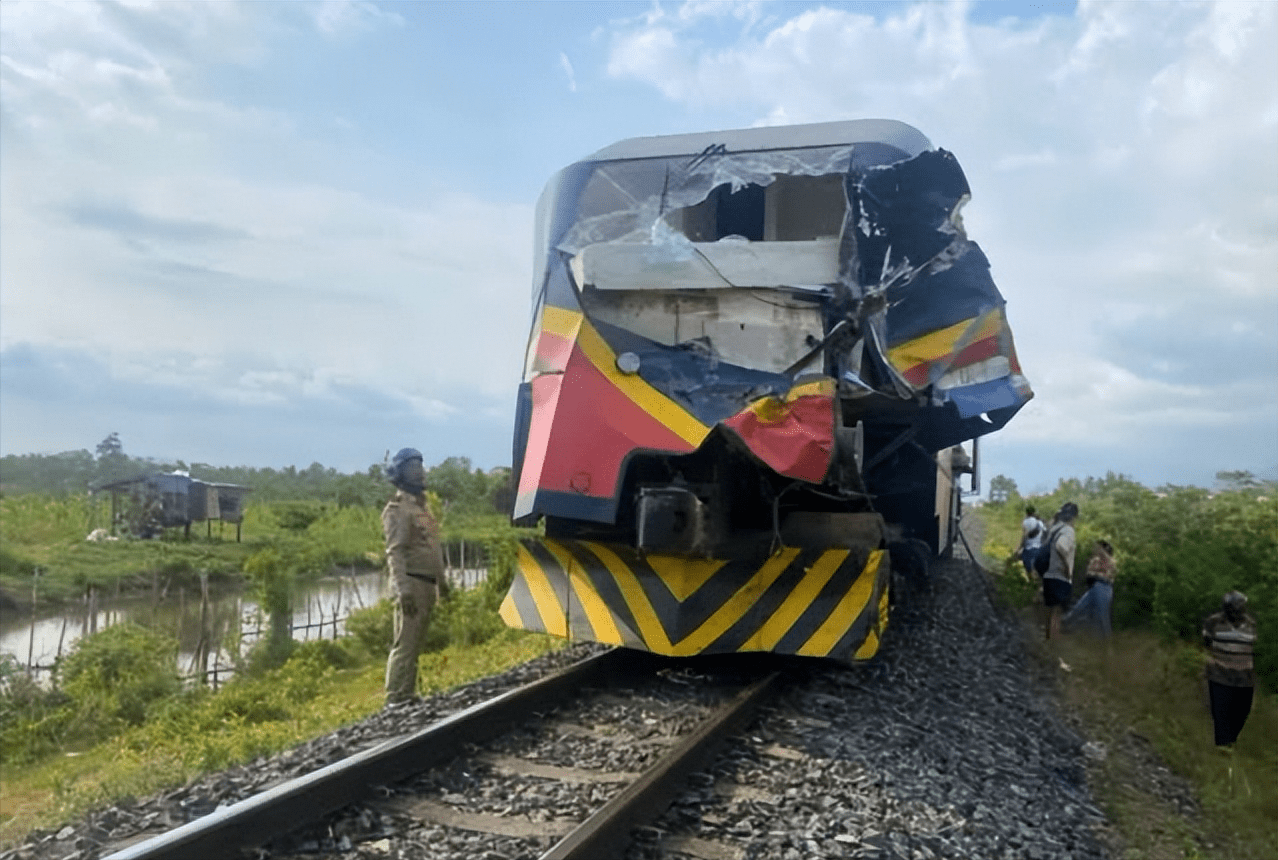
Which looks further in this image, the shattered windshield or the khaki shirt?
the khaki shirt

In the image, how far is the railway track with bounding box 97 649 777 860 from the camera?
319 centimetres

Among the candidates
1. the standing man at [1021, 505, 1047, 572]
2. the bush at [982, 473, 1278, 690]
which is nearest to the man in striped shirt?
the bush at [982, 473, 1278, 690]

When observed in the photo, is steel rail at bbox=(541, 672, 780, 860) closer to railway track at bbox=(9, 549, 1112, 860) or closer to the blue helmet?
railway track at bbox=(9, 549, 1112, 860)

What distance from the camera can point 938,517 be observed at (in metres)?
8.33

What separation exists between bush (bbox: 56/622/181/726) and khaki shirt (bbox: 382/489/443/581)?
581cm

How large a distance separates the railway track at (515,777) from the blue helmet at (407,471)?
153 cm

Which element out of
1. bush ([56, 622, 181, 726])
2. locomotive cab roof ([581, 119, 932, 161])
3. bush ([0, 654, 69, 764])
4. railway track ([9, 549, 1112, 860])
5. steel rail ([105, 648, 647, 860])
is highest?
locomotive cab roof ([581, 119, 932, 161])

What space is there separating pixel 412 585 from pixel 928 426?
341 cm

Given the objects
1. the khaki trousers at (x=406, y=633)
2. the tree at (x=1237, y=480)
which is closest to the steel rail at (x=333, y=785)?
the khaki trousers at (x=406, y=633)

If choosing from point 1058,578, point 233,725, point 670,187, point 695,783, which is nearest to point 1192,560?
point 1058,578

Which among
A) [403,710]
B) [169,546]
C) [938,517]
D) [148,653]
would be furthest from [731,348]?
[169,546]

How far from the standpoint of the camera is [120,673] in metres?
10.9

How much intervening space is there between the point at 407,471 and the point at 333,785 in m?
2.69

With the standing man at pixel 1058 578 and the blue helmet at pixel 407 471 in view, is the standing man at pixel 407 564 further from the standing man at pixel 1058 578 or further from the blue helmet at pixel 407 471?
the standing man at pixel 1058 578
